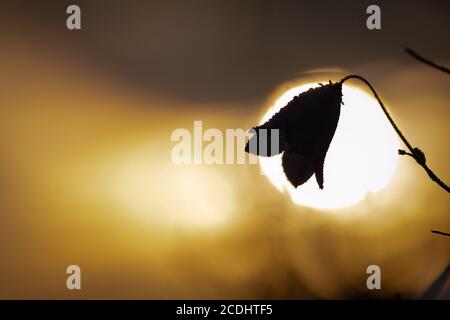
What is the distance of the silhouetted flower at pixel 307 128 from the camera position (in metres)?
0.70

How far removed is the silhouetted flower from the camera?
2.29 feet

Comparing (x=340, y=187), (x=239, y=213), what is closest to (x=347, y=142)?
(x=340, y=187)

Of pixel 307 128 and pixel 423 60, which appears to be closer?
pixel 423 60

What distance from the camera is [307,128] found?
70cm

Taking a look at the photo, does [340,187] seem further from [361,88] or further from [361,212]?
[361,88]
